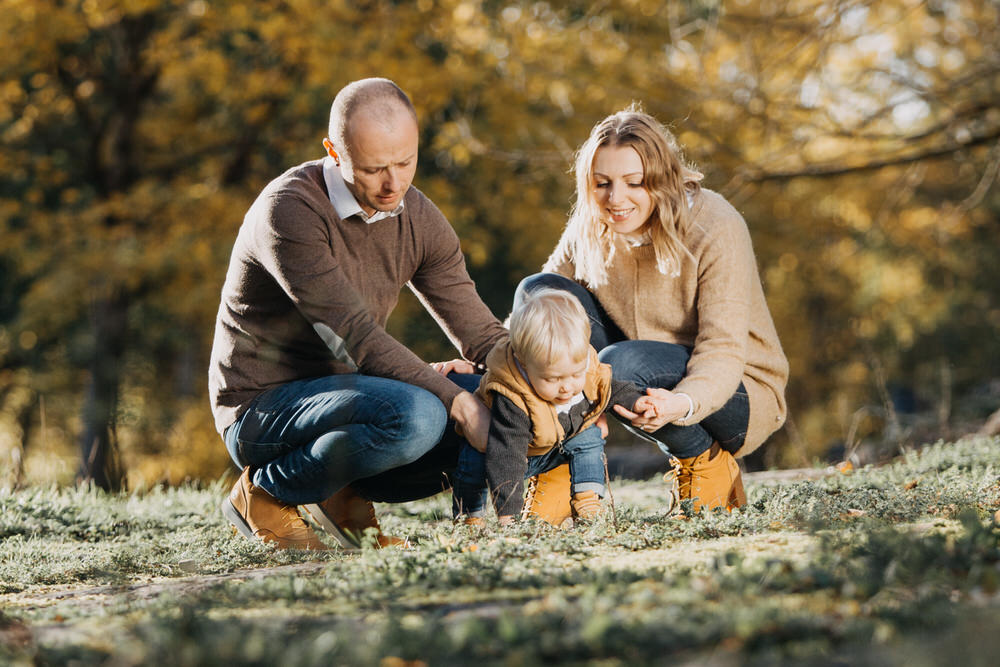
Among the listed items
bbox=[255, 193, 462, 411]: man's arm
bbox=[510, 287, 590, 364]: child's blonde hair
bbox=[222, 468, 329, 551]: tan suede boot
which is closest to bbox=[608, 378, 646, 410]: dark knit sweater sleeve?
bbox=[510, 287, 590, 364]: child's blonde hair

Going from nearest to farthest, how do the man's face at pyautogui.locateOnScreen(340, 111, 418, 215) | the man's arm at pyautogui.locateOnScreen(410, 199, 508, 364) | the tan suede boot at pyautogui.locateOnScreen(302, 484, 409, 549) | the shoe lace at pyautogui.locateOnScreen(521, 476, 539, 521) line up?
the man's face at pyautogui.locateOnScreen(340, 111, 418, 215), the shoe lace at pyautogui.locateOnScreen(521, 476, 539, 521), the tan suede boot at pyautogui.locateOnScreen(302, 484, 409, 549), the man's arm at pyautogui.locateOnScreen(410, 199, 508, 364)

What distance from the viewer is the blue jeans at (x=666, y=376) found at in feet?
11.3

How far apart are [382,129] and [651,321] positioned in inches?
51.2

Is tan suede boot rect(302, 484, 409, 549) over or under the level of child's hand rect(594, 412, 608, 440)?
under

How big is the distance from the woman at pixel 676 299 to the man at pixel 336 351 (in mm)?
517

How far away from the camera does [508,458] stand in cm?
303

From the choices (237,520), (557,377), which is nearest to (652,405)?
(557,377)

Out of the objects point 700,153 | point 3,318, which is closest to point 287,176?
point 700,153

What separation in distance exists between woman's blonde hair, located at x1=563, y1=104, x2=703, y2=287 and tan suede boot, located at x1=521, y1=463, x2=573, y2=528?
836 millimetres

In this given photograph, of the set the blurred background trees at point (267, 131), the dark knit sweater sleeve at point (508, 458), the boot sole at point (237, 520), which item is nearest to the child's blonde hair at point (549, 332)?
the dark knit sweater sleeve at point (508, 458)

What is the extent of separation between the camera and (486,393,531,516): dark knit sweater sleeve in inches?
119

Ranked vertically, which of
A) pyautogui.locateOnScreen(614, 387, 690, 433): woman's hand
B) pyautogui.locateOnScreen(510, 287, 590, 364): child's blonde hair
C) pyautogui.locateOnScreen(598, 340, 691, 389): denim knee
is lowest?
pyautogui.locateOnScreen(614, 387, 690, 433): woman's hand

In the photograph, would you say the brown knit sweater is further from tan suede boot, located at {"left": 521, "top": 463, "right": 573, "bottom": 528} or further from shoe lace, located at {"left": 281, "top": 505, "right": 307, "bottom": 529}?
tan suede boot, located at {"left": 521, "top": 463, "right": 573, "bottom": 528}

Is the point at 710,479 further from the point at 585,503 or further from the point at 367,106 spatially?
the point at 367,106
